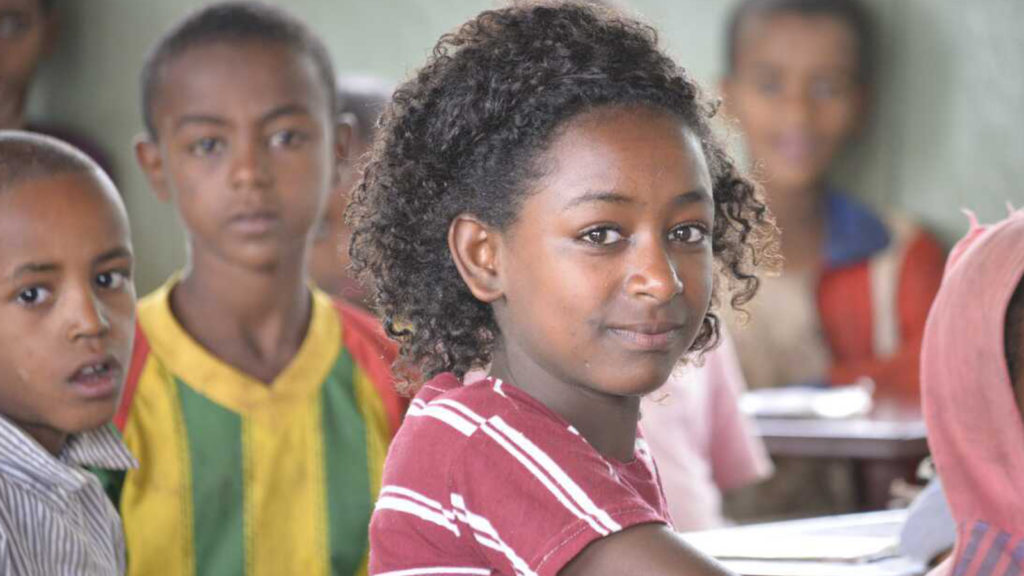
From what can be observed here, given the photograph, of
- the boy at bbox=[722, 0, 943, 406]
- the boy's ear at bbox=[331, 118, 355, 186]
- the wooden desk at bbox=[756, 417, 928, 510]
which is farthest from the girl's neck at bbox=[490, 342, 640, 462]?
the boy at bbox=[722, 0, 943, 406]

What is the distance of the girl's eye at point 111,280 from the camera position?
173 cm

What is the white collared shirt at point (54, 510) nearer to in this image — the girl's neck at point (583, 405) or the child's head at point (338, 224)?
the girl's neck at point (583, 405)

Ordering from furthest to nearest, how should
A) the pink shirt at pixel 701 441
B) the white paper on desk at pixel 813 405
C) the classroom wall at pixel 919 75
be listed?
the classroom wall at pixel 919 75, the white paper on desk at pixel 813 405, the pink shirt at pixel 701 441

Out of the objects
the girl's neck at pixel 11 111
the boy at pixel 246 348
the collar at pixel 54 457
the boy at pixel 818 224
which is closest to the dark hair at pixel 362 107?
the girl's neck at pixel 11 111

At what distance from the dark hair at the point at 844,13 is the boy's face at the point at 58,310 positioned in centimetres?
364

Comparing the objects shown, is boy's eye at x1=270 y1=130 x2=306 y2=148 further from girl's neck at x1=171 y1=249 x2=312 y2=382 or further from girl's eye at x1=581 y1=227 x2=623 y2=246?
girl's eye at x1=581 y1=227 x2=623 y2=246

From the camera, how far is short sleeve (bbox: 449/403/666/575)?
1.22m

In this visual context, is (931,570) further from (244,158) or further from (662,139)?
(244,158)

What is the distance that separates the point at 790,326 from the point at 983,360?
3222 millimetres

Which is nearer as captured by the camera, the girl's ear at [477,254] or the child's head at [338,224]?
the girl's ear at [477,254]

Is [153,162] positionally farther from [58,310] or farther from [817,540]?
[817,540]

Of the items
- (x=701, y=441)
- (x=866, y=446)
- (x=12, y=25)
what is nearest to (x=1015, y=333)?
(x=701, y=441)

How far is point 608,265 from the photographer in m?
1.33

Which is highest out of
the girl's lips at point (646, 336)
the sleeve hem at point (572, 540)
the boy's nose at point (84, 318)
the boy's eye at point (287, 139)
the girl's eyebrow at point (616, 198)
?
the girl's eyebrow at point (616, 198)
